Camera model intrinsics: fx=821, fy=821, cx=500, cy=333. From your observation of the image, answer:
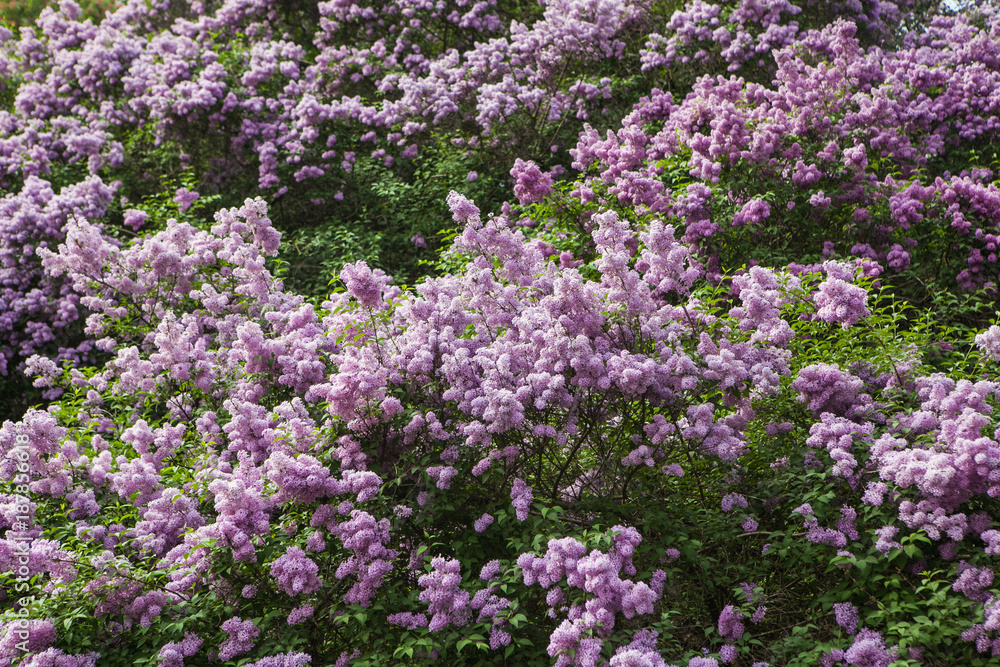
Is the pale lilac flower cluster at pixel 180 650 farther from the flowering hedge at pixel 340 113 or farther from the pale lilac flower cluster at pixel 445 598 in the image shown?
the flowering hedge at pixel 340 113

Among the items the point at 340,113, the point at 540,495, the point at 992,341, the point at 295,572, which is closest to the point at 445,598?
the point at 295,572

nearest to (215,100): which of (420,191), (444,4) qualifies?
(420,191)

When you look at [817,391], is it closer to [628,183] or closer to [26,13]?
[628,183]

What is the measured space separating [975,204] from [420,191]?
5983mm

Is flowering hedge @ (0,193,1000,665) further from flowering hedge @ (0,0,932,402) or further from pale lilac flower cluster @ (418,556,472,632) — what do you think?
flowering hedge @ (0,0,932,402)

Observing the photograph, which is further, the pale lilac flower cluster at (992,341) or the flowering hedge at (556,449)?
the pale lilac flower cluster at (992,341)

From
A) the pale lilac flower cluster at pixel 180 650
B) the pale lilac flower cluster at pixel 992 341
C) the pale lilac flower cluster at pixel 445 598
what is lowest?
the pale lilac flower cluster at pixel 180 650

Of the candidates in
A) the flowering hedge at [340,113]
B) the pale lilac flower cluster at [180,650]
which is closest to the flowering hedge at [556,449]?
the pale lilac flower cluster at [180,650]

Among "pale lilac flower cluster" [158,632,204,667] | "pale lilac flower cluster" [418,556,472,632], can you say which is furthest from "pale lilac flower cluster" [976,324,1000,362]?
"pale lilac flower cluster" [158,632,204,667]

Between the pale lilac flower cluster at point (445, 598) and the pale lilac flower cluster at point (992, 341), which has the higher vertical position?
the pale lilac flower cluster at point (992, 341)

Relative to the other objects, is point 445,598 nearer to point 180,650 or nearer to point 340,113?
point 180,650

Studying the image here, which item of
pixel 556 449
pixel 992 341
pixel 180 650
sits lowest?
pixel 180 650

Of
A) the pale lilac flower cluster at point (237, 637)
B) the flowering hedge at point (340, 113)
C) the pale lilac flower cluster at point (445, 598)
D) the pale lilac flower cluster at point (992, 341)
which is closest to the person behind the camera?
the pale lilac flower cluster at point (445, 598)

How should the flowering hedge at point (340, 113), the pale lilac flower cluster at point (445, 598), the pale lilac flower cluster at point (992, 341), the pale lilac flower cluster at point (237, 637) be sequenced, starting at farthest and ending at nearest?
the flowering hedge at point (340, 113) → the pale lilac flower cluster at point (992, 341) → the pale lilac flower cluster at point (237, 637) → the pale lilac flower cluster at point (445, 598)
